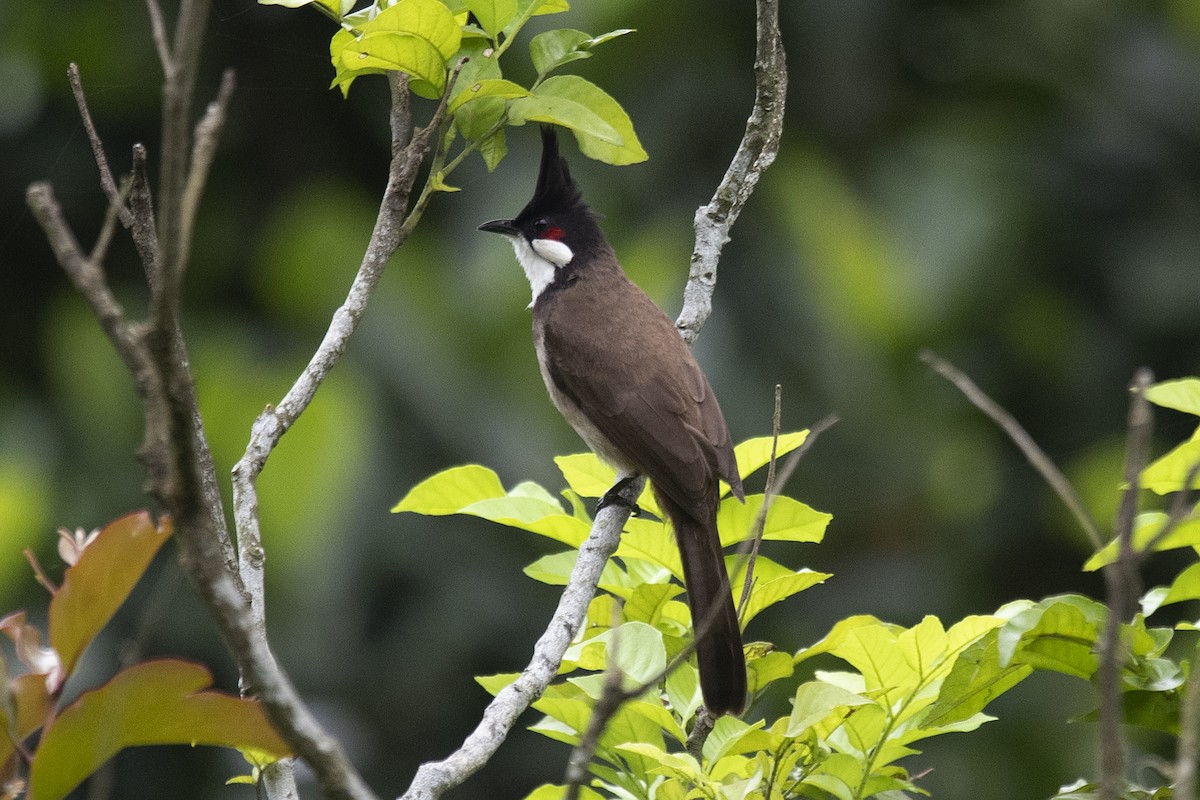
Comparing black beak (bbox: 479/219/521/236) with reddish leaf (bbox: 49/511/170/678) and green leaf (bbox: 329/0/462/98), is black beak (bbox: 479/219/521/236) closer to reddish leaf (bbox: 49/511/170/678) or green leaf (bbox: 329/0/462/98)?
green leaf (bbox: 329/0/462/98)

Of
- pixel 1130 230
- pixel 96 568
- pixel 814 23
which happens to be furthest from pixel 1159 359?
pixel 96 568

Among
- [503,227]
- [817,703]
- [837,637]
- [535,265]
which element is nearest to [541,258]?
[535,265]

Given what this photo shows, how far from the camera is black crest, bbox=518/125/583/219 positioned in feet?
11.4

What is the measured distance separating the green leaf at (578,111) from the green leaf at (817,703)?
82cm

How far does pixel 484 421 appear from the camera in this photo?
454cm

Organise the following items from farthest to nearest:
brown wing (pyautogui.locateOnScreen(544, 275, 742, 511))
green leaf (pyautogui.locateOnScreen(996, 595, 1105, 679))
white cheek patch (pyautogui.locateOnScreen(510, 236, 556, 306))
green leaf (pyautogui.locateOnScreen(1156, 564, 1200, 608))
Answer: white cheek patch (pyautogui.locateOnScreen(510, 236, 556, 306)) → brown wing (pyautogui.locateOnScreen(544, 275, 742, 511)) → green leaf (pyautogui.locateOnScreen(1156, 564, 1200, 608)) → green leaf (pyautogui.locateOnScreen(996, 595, 1105, 679))

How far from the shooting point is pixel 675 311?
440cm

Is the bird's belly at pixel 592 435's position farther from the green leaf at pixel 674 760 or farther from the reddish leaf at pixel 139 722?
the reddish leaf at pixel 139 722

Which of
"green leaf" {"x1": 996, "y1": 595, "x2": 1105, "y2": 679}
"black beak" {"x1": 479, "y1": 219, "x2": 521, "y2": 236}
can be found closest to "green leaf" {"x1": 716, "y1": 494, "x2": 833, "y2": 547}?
"green leaf" {"x1": 996, "y1": 595, "x2": 1105, "y2": 679}

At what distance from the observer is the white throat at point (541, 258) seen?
3572mm

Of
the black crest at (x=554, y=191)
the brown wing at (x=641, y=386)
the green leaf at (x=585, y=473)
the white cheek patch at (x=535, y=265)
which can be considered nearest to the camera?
the green leaf at (x=585, y=473)

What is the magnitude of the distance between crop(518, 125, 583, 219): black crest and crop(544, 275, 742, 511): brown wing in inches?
8.8

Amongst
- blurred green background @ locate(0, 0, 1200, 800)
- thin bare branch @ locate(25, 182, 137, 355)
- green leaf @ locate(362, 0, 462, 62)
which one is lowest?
blurred green background @ locate(0, 0, 1200, 800)

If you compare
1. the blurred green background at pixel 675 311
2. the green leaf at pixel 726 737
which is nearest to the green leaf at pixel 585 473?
the green leaf at pixel 726 737
